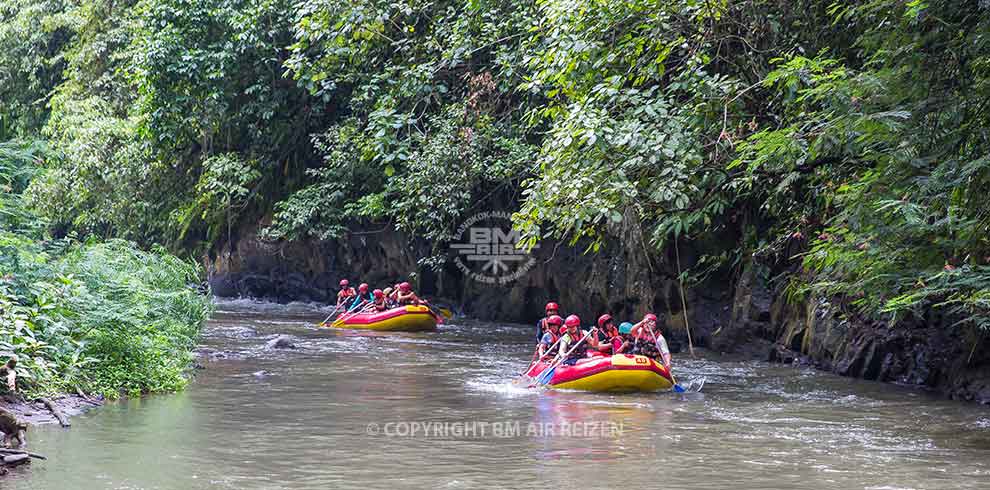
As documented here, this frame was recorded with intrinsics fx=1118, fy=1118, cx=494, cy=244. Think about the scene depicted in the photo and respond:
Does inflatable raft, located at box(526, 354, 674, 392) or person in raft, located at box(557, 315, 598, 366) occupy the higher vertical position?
person in raft, located at box(557, 315, 598, 366)

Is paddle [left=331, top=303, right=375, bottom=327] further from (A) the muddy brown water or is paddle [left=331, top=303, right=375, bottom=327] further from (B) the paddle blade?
(B) the paddle blade

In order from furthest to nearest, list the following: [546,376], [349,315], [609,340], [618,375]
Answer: [349,315], [609,340], [546,376], [618,375]

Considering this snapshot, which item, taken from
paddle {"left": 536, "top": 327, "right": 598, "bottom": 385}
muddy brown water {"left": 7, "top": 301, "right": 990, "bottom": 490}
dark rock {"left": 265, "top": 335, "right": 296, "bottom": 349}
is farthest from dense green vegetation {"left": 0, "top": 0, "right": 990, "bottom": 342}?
dark rock {"left": 265, "top": 335, "right": 296, "bottom": 349}

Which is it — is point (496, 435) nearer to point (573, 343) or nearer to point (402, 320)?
point (573, 343)

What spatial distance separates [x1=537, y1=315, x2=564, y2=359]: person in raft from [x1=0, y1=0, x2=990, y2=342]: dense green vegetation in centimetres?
123

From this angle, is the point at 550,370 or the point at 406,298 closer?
the point at 550,370

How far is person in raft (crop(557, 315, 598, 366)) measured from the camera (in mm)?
13992

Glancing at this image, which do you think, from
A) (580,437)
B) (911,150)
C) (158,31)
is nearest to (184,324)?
(580,437)

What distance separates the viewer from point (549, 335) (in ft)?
48.6

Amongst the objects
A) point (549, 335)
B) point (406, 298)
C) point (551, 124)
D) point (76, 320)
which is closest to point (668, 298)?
point (551, 124)

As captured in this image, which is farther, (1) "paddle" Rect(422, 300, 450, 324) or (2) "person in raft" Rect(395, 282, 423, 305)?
(2) "person in raft" Rect(395, 282, 423, 305)

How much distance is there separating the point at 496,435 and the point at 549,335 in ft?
15.9

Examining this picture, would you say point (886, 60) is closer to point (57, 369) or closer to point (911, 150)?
point (911, 150)

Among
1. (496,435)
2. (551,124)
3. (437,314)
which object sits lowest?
(496,435)
